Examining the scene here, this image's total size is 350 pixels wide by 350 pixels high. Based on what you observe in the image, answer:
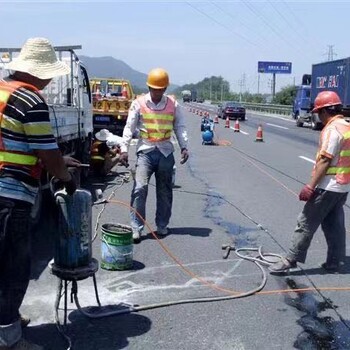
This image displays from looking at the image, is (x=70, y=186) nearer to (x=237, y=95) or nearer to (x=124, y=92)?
(x=124, y=92)

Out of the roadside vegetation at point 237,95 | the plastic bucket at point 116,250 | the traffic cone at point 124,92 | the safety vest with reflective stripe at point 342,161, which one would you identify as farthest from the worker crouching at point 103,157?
the roadside vegetation at point 237,95

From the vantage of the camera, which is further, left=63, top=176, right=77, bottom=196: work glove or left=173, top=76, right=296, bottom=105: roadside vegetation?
left=173, top=76, right=296, bottom=105: roadside vegetation

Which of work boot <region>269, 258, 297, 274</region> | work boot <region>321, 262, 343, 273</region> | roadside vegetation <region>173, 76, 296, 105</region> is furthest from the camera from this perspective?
roadside vegetation <region>173, 76, 296, 105</region>

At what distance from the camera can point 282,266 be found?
5812 millimetres

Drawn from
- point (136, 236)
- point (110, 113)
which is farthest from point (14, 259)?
point (110, 113)

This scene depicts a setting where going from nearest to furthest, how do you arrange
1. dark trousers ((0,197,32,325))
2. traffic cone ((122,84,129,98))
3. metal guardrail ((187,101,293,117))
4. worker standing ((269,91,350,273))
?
dark trousers ((0,197,32,325))
worker standing ((269,91,350,273))
traffic cone ((122,84,129,98))
metal guardrail ((187,101,293,117))

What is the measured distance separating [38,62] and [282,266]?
321 cm

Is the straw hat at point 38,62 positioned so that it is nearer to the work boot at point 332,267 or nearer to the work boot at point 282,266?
the work boot at point 282,266

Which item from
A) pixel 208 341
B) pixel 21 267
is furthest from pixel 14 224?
pixel 208 341

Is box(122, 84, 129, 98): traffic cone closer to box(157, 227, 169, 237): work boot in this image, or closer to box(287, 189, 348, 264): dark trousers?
box(157, 227, 169, 237): work boot

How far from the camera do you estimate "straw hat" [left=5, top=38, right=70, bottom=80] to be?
12.5ft

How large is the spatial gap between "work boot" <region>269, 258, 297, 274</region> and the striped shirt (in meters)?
2.92

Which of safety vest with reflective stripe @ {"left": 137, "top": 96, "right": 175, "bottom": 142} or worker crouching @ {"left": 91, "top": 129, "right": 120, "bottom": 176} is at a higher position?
safety vest with reflective stripe @ {"left": 137, "top": 96, "right": 175, "bottom": 142}

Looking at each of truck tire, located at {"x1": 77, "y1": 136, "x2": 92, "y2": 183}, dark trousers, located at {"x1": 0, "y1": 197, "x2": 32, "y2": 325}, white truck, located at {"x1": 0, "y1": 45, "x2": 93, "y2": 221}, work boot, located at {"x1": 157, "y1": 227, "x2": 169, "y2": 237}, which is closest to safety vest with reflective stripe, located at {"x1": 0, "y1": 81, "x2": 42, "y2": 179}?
dark trousers, located at {"x1": 0, "y1": 197, "x2": 32, "y2": 325}
